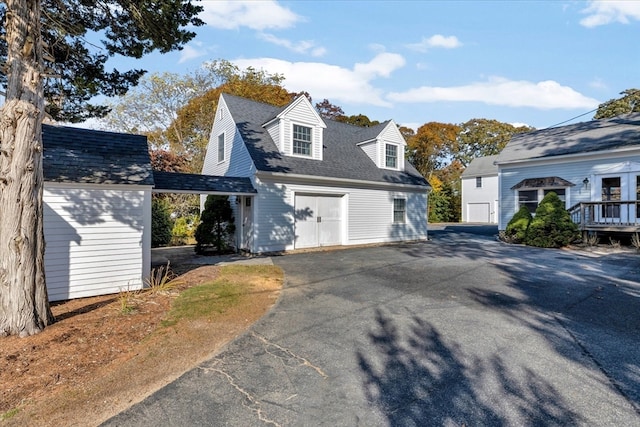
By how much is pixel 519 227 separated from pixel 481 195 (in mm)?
20642

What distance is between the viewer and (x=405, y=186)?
622 inches

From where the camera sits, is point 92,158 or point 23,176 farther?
point 92,158

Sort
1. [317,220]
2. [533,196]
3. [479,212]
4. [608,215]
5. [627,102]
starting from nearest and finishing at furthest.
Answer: [317,220] → [608,215] → [533,196] → [627,102] → [479,212]

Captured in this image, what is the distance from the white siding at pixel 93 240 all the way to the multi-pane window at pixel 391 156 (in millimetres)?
12255

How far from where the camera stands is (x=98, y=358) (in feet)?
11.9

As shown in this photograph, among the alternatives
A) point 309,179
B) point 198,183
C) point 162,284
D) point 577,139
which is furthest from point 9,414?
point 577,139

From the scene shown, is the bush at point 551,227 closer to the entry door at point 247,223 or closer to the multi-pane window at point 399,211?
the multi-pane window at point 399,211

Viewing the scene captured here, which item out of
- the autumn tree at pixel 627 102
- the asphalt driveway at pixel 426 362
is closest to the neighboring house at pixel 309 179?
the asphalt driveway at pixel 426 362

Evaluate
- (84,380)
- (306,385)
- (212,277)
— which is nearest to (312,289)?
(212,277)

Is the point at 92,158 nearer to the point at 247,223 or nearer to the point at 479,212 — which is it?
the point at 247,223

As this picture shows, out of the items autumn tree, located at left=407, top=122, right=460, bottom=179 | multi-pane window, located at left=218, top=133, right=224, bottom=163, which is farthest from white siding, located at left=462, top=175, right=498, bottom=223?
multi-pane window, located at left=218, top=133, right=224, bottom=163

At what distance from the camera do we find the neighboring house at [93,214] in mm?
6039

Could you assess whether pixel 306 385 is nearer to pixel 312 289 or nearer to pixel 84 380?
pixel 84 380

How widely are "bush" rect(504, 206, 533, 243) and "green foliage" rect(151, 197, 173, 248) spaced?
650 inches
